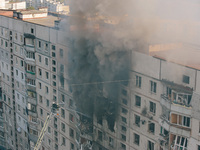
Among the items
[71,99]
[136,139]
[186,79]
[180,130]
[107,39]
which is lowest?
[136,139]

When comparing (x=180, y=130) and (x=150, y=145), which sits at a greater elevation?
(x=180, y=130)

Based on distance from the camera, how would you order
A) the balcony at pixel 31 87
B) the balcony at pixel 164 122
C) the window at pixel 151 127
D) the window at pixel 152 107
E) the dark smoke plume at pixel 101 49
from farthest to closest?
1. the balcony at pixel 31 87
2. the dark smoke plume at pixel 101 49
3. the window at pixel 151 127
4. the window at pixel 152 107
5. the balcony at pixel 164 122

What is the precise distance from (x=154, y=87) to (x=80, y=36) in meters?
4.73

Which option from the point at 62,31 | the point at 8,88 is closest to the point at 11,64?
the point at 8,88

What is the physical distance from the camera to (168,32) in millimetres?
14398

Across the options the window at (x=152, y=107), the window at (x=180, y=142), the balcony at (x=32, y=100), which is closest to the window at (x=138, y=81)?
the window at (x=152, y=107)

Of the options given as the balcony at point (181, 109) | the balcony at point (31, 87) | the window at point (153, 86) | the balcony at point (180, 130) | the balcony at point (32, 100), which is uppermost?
the window at point (153, 86)

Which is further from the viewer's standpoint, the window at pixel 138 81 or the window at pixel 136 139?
the window at pixel 136 139

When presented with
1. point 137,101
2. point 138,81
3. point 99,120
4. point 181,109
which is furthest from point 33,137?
point 181,109

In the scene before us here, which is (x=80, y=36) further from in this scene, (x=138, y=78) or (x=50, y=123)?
(x=50, y=123)

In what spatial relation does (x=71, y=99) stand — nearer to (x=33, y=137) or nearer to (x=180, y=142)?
(x=33, y=137)

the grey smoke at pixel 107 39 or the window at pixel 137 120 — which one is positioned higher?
the grey smoke at pixel 107 39

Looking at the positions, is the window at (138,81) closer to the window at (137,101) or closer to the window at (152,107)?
the window at (137,101)

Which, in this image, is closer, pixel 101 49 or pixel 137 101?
pixel 137 101
